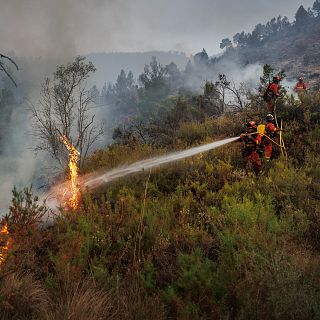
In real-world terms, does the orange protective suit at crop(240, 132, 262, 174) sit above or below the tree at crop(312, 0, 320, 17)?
below

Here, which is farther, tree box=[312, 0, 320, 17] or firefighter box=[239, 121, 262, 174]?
tree box=[312, 0, 320, 17]

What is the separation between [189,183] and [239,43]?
398 ft

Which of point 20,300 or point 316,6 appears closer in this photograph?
point 20,300

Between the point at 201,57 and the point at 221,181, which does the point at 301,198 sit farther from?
the point at 201,57

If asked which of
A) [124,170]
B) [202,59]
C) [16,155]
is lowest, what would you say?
[124,170]

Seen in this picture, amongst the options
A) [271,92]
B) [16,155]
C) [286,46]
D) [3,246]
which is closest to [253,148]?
[271,92]

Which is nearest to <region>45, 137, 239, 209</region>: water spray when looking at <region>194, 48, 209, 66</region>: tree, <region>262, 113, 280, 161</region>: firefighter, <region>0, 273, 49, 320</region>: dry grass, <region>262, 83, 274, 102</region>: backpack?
<region>262, 113, 280, 161</region>: firefighter

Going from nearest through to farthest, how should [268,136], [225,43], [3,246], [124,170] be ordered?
[3,246] → [268,136] → [124,170] → [225,43]

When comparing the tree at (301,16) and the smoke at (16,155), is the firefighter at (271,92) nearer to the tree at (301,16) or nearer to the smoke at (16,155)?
the smoke at (16,155)

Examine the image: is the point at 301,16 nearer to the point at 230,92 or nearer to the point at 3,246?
the point at 230,92

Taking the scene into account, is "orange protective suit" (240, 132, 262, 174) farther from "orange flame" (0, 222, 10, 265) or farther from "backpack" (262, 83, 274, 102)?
"orange flame" (0, 222, 10, 265)

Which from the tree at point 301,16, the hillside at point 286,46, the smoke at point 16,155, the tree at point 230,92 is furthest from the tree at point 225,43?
the tree at point 230,92

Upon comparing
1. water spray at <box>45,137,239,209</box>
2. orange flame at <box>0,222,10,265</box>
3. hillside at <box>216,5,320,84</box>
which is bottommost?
water spray at <box>45,137,239,209</box>

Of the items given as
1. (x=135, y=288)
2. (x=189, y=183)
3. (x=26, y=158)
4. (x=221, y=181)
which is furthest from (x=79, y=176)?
(x=26, y=158)
